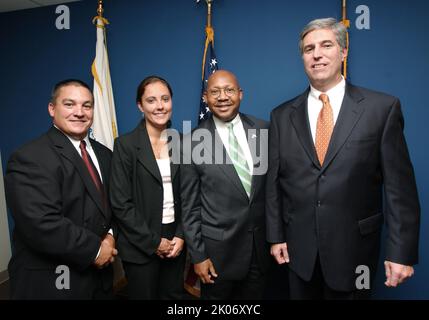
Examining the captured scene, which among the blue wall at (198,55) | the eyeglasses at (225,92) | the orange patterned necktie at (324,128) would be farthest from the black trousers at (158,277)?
the blue wall at (198,55)

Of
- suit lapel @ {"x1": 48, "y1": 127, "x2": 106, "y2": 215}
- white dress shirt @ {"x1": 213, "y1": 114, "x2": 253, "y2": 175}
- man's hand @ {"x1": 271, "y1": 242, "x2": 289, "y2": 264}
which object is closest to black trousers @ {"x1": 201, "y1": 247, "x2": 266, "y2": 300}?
man's hand @ {"x1": 271, "y1": 242, "x2": 289, "y2": 264}

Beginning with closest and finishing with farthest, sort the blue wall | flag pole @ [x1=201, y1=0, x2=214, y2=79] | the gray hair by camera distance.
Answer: the gray hair < the blue wall < flag pole @ [x1=201, y1=0, x2=214, y2=79]

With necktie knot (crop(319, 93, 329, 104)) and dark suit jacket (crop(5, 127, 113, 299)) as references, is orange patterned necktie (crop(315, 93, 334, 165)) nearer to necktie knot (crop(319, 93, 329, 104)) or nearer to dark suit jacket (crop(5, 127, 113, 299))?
necktie knot (crop(319, 93, 329, 104))

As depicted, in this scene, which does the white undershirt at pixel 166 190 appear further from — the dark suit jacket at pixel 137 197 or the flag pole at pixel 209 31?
the flag pole at pixel 209 31

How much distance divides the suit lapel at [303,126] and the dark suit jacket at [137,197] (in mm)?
752

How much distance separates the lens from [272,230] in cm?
160

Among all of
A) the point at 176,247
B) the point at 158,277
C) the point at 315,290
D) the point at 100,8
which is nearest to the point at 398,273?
the point at 315,290

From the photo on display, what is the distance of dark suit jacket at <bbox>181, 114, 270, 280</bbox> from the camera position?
1660 mm

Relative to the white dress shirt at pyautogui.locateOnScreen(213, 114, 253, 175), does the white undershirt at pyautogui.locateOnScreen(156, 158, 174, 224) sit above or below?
below

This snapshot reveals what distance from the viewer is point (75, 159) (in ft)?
5.18

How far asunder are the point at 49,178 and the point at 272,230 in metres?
1.16

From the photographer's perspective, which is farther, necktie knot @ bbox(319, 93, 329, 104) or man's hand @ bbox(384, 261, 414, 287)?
necktie knot @ bbox(319, 93, 329, 104)

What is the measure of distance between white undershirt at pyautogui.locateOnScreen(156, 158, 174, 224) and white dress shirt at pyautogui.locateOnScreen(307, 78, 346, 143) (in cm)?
86

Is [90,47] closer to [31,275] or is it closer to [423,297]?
[31,275]
